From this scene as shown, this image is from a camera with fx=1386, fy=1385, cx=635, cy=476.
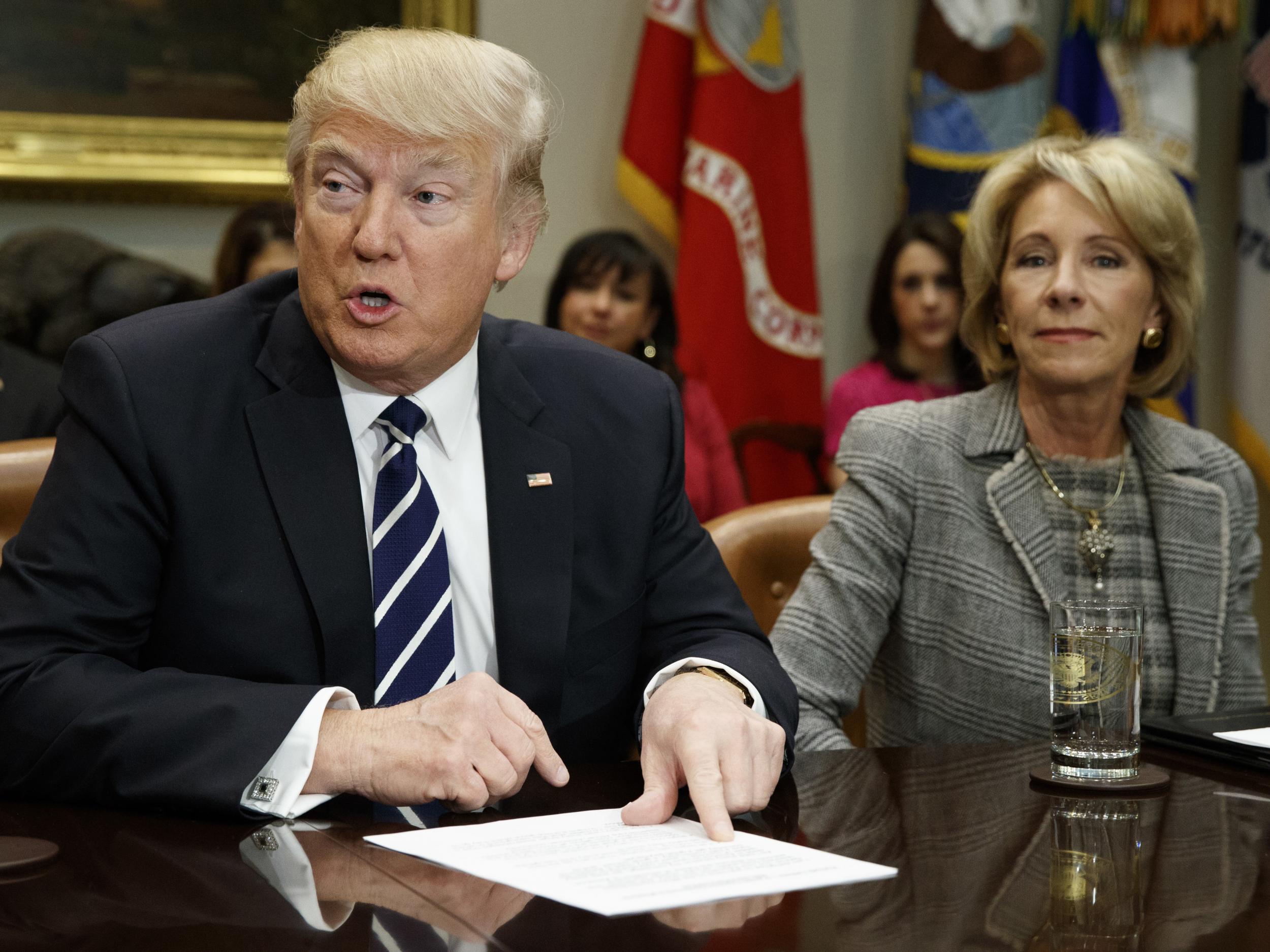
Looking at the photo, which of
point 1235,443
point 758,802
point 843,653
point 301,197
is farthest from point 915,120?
point 758,802

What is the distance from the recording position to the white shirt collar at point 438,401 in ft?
4.71

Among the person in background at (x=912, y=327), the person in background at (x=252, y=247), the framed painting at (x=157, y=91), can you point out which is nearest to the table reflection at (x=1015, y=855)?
the person in background at (x=252, y=247)

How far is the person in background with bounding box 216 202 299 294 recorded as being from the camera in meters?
3.48

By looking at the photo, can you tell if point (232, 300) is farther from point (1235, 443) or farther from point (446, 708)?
point (1235, 443)

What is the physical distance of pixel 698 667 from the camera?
1329mm

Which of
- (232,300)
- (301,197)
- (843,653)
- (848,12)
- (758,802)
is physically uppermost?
(848,12)

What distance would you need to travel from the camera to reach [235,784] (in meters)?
1.06

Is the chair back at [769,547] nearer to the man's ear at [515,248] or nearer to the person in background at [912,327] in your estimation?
the man's ear at [515,248]

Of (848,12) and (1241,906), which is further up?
(848,12)

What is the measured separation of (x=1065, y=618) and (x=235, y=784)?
72 centimetres

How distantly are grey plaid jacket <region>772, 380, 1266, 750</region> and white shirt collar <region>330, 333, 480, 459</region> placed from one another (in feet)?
1.74

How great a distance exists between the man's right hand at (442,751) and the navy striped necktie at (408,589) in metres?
0.24

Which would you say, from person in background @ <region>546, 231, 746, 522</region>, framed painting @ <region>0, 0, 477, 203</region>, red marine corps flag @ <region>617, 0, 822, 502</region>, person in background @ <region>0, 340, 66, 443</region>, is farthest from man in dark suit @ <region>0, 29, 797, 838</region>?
red marine corps flag @ <region>617, 0, 822, 502</region>

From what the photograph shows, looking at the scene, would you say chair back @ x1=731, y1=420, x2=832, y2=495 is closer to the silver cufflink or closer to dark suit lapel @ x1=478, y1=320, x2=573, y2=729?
dark suit lapel @ x1=478, y1=320, x2=573, y2=729
